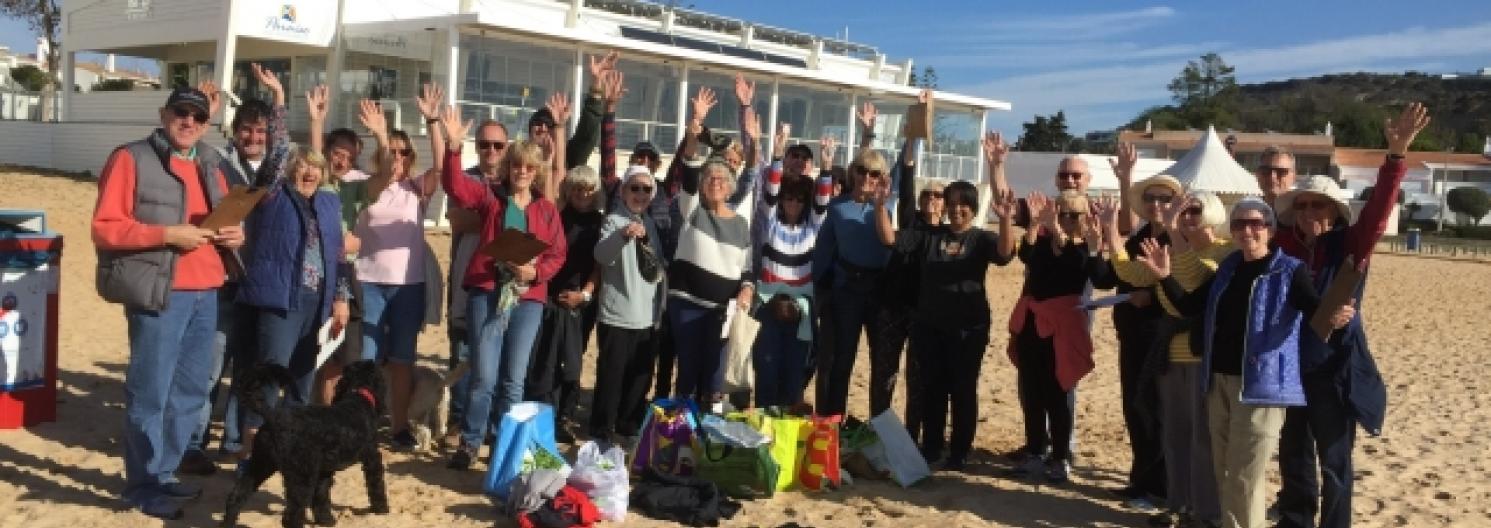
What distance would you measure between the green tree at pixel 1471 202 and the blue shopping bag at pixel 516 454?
66.8 m

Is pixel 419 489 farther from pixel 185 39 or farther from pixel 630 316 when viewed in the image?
pixel 185 39

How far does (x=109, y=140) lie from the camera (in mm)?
27516

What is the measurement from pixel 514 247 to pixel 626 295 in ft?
2.96

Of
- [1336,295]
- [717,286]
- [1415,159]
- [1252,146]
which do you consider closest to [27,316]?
[717,286]

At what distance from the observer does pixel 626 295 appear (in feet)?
20.5

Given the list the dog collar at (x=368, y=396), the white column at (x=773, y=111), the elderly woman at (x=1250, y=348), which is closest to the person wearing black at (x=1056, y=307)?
the elderly woman at (x=1250, y=348)

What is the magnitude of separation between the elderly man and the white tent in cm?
1802

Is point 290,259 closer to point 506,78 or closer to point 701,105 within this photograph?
point 701,105

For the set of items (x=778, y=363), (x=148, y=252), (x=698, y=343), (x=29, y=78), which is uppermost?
(x=29, y=78)

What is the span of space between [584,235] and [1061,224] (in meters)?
2.68

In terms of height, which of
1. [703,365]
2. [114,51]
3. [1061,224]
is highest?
[114,51]

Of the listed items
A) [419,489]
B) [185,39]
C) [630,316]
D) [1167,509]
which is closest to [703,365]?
[630,316]

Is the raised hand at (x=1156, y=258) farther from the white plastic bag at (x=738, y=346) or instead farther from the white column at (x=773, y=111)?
the white column at (x=773, y=111)

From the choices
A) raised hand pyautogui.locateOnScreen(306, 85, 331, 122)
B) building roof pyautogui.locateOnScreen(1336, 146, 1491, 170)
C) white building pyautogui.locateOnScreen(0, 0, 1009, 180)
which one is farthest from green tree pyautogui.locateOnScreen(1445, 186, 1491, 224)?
raised hand pyautogui.locateOnScreen(306, 85, 331, 122)
